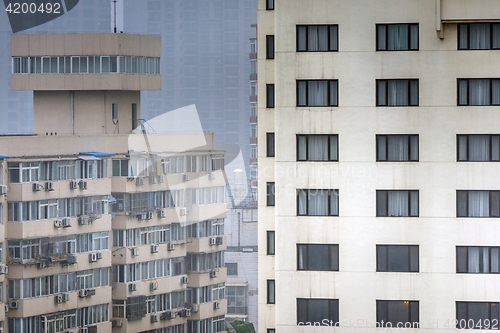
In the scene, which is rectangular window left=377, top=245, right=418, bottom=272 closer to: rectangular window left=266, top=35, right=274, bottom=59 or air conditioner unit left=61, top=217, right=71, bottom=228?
rectangular window left=266, top=35, right=274, bottom=59

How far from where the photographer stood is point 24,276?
8.96m

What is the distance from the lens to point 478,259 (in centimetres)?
386

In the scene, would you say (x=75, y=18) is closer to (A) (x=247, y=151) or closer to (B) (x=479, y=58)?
(A) (x=247, y=151)

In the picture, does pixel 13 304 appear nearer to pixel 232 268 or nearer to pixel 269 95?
pixel 232 268

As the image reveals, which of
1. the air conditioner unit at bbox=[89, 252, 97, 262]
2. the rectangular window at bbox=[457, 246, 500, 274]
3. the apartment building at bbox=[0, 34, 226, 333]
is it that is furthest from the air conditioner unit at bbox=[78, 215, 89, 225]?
the rectangular window at bbox=[457, 246, 500, 274]

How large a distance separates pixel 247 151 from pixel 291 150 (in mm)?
9475

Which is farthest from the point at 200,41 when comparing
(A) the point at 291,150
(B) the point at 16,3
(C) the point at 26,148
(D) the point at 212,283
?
(A) the point at 291,150

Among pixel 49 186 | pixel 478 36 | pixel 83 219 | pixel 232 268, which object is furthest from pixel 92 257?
pixel 478 36

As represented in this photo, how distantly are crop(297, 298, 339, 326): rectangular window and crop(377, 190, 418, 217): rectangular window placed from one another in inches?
14.9

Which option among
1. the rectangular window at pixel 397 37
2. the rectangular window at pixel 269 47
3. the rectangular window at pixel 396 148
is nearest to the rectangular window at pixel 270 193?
the rectangular window at pixel 269 47

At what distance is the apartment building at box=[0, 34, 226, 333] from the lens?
905cm

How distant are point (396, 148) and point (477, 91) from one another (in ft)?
1.17

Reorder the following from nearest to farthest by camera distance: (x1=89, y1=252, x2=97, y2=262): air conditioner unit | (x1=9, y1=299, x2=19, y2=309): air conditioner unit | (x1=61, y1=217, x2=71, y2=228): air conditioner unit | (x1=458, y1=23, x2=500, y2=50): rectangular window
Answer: (x1=458, y1=23, x2=500, y2=50): rectangular window, (x1=9, y1=299, x2=19, y2=309): air conditioner unit, (x1=61, y1=217, x2=71, y2=228): air conditioner unit, (x1=89, y1=252, x2=97, y2=262): air conditioner unit

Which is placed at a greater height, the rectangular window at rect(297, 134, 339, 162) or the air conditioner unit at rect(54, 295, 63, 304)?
the rectangular window at rect(297, 134, 339, 162)
